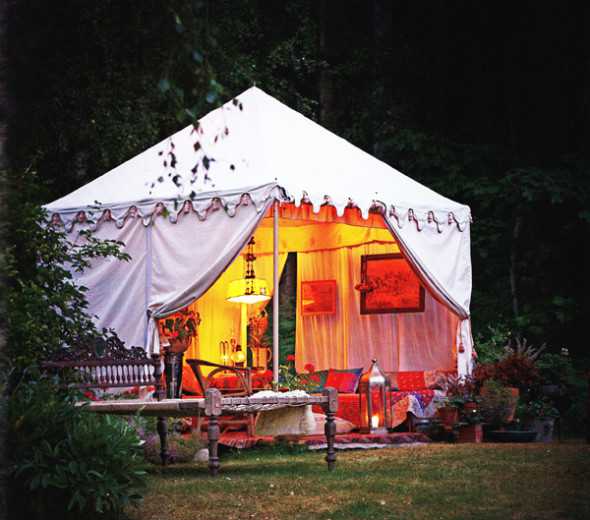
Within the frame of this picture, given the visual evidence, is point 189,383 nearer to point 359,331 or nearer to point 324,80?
point 359,331

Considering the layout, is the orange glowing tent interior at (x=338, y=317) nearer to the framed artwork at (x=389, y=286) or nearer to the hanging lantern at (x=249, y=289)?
the framed artwork at (x=389, y=286)

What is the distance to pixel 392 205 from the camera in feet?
33.8

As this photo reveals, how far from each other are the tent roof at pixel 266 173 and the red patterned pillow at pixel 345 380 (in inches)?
68.9

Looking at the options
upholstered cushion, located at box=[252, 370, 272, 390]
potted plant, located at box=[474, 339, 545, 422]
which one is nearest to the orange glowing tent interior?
upholstered cushion, located at box=[252, 370, 272, 390]

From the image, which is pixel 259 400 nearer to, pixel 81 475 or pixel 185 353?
pixel 81 475

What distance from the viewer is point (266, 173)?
9688 millimetres

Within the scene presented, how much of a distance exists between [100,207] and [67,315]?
8.95 feet

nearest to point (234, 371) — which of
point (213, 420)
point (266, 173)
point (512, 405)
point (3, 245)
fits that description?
point (266, 173)

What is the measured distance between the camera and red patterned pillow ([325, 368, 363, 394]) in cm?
1120

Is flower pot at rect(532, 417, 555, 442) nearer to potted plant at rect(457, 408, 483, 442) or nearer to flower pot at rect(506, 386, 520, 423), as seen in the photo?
flower pot at rect(506, 386, 520, 423)

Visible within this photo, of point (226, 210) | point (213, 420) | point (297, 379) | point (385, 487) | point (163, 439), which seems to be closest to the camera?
point (385, 487)

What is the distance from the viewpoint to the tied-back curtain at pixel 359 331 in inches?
455

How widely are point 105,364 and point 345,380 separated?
408 cm

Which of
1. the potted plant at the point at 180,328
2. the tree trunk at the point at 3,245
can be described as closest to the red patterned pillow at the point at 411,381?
the potted plant at the point at 180,328
